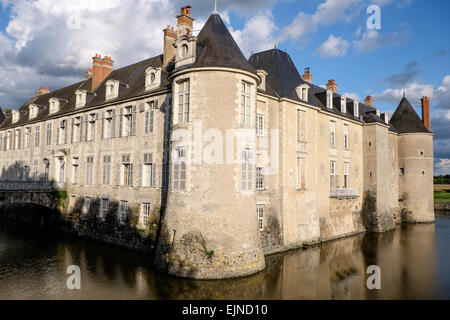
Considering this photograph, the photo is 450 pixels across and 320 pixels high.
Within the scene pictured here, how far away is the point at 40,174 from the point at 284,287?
21013mm

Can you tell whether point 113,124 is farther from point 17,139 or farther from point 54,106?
point 17,139

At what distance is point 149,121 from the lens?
17297 mm

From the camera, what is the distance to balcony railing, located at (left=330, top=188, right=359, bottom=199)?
2139cm

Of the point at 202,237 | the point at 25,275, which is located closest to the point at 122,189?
the point at 25,275

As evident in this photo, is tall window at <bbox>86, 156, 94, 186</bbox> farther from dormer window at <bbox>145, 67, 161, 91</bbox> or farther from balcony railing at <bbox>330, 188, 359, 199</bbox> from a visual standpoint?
balcony railing at <bbox>330, 188, 359, 199</bbox>

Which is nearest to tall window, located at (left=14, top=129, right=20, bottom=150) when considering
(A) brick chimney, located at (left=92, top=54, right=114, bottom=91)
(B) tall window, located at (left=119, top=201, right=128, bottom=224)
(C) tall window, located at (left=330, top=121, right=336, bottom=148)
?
(A) brick chimney, located at (left=92, top=54, right=114, bottom=91)

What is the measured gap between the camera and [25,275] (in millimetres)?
12758

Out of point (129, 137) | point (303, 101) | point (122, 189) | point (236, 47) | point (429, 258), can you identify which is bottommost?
point (429, 258)

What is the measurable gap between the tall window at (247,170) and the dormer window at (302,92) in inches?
291

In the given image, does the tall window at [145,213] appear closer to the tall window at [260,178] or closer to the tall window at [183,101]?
the tall window at [183,101]

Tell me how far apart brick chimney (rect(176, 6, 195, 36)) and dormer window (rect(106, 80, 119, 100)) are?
5369mm

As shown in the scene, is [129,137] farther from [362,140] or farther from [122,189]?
[362,140]

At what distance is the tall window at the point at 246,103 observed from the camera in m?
13.7

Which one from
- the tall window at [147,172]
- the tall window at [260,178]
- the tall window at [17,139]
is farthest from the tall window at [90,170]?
the tall window at [17,139]
